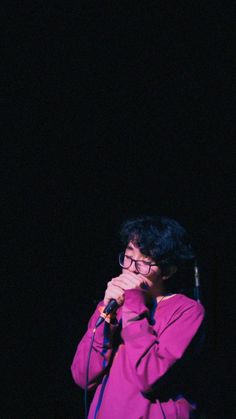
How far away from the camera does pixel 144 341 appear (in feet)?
4.25

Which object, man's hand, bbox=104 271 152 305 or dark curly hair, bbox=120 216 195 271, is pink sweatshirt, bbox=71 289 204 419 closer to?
man's hand, bbox=104 271 152 305

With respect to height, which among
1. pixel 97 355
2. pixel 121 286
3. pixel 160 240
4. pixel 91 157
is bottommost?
pixel 97 355

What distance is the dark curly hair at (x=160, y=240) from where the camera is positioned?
62.3 inches

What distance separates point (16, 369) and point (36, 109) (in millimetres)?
1530

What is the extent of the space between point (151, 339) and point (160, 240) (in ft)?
1.44

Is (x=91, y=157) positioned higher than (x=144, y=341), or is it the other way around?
(x=91, y=157)

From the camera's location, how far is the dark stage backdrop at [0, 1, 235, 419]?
2.25 m

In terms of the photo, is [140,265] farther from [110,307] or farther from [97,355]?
[97,355]

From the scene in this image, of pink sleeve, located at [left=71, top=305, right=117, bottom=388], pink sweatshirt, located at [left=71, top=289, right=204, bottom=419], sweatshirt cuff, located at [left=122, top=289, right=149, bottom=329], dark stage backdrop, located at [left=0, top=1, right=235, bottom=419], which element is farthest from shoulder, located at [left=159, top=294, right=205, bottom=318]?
dark stage backdrop, located at [left=0, top=1, right=235, bottom=419]

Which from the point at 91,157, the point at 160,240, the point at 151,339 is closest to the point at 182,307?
the point at 151,339

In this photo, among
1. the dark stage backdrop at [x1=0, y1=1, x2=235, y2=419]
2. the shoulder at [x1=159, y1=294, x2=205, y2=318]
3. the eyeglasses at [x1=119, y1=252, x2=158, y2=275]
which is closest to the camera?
the shoulder at [x1=159, y1=294, x2=205, y2=318]

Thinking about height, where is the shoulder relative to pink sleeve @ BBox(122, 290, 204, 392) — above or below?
above

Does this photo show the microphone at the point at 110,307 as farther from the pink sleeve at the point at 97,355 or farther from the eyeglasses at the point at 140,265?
the eyeglasses at the point at 140,265

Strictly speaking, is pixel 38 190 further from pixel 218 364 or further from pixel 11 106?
pixel 218 364
